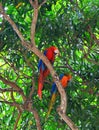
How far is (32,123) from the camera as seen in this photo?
318cm

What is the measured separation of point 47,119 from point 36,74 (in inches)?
16.6

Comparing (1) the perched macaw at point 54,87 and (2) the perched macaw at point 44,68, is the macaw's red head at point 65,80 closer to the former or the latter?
(1) the perched macaw at point 54,87

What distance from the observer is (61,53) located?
304cm

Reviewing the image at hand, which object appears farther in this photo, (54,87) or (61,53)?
(61,53)

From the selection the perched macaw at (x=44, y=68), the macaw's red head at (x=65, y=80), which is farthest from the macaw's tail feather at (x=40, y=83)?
the macaw's red head at (x=65, y=80)

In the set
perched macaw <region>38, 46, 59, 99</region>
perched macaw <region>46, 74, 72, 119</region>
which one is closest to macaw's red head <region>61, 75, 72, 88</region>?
perched macaw <region>46, 74, 72, 119</region>

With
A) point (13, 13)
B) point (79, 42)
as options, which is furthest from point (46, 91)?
point (13, 13)

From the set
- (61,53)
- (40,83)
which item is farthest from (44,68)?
(61,53)

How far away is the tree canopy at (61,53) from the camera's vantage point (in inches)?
107

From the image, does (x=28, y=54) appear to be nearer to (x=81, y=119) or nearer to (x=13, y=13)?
(x=13, y=13)

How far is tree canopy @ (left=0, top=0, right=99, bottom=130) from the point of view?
2.72 meters

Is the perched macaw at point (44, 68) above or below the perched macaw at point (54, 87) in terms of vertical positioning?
above

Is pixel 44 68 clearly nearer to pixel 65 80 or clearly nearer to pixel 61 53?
pixel 65 80

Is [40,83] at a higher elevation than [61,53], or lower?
lower
